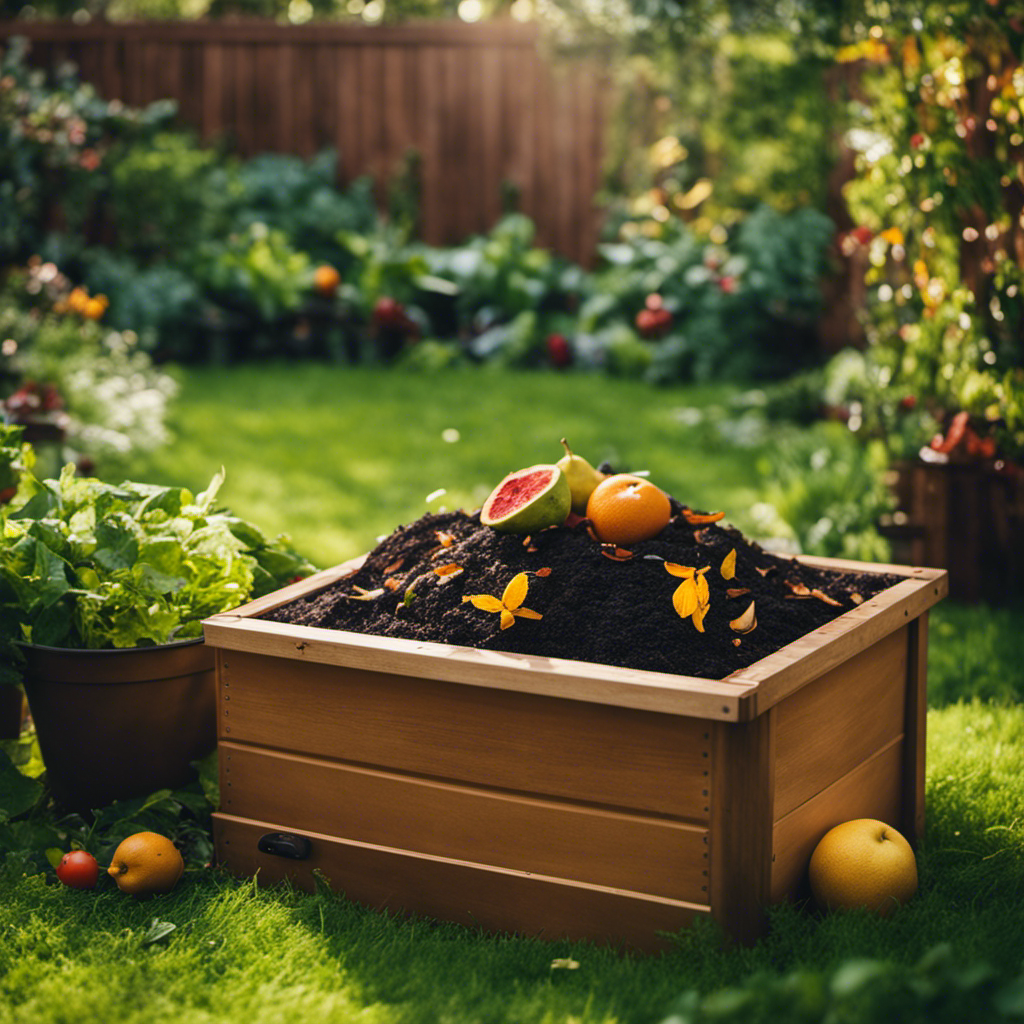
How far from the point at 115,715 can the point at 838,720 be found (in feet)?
5.03

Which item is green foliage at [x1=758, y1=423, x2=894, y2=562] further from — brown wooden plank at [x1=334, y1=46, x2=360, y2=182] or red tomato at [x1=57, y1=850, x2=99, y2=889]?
brown wooden plank at [x1=334, y1=46, x2=360, y2=182]

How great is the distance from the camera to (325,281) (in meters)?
8.33

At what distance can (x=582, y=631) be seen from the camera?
2.43 m

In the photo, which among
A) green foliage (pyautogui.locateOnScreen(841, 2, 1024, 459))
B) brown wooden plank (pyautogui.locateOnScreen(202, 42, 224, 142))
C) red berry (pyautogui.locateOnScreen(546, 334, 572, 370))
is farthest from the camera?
brown wooden plank (pyautogui.locateOnScreen(202, 42, 224, 142))

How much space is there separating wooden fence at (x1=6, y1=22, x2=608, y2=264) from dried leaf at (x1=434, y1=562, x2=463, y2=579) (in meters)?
7.59

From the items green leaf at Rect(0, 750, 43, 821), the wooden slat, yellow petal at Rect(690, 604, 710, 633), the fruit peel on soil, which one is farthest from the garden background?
the fruit peel on soil

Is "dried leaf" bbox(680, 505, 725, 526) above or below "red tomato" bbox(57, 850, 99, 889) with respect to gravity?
above

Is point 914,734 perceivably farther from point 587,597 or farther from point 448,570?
point 448,570

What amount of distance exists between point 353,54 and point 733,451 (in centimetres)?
551

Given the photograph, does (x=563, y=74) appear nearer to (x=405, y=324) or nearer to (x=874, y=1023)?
(x=405, y=324)

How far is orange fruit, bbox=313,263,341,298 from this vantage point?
27.3ft

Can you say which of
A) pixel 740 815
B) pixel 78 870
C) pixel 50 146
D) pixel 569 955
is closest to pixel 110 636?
pixel 78 870

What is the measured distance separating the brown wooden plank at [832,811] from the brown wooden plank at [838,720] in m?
0.02

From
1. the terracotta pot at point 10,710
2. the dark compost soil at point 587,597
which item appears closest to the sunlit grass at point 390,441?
the terracotta pot at point 10,710
